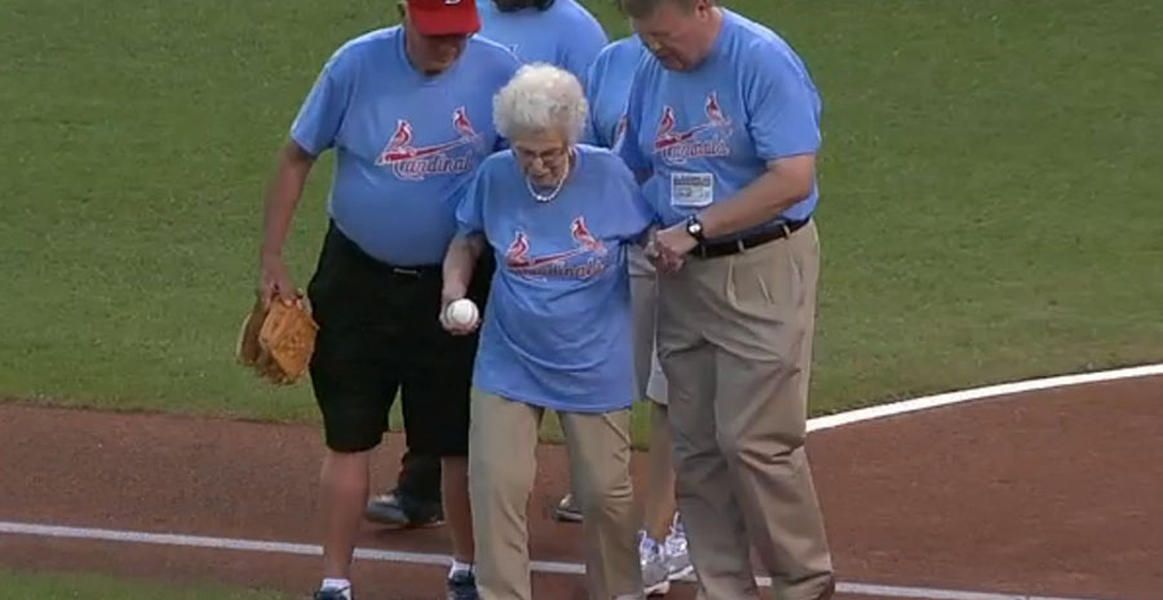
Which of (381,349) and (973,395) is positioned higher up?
(381,349)

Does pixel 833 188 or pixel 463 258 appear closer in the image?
pixel 463 258

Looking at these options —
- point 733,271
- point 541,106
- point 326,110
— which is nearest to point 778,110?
point 733,271

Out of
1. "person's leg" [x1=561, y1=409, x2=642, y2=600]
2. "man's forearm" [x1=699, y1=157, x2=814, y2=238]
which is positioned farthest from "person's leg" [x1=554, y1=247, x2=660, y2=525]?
"man's forearm" [x1=699, y1=157, x2=814, y2=238]

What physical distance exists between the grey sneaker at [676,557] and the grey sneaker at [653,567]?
25mm

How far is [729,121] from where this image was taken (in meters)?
6.08

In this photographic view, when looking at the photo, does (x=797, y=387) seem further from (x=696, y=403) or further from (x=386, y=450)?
(x=386, y=450)

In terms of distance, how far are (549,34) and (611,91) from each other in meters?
0.55

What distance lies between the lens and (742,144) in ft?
20.0

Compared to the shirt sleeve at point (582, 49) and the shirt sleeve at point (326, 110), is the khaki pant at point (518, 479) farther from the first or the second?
the shirt sleeve at point (582, 49)

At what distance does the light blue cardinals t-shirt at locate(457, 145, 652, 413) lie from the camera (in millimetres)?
6266

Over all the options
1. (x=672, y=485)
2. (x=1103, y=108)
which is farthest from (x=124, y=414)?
(x=1103, y=108)

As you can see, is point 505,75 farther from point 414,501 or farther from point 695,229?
point 414,501

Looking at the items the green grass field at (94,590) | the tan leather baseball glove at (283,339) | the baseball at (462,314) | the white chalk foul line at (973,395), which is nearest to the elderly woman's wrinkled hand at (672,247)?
the baseball at (462,314)

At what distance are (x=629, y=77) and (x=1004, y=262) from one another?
5.30 m
